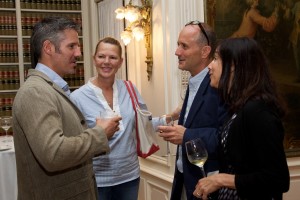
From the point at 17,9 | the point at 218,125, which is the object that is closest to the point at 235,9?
the point at 218,125

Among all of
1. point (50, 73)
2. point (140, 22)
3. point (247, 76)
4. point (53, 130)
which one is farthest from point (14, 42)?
point (247, 76)

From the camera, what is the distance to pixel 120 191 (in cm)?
269

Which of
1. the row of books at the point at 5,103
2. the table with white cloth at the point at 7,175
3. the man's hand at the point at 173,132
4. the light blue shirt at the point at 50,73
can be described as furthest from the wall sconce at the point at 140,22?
the row of books at the point at 5,103

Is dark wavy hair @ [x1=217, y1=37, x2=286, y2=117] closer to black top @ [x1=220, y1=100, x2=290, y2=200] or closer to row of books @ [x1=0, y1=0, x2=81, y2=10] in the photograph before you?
black top @ [x1=220, y1=100, x2=290, y2=200]

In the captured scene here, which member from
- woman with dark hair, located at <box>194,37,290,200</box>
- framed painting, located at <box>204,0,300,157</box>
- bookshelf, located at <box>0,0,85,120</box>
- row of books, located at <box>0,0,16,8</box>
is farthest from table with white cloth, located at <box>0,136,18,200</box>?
row of books, located at <box>0,0,16,8</box>

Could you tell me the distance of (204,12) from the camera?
3709mm

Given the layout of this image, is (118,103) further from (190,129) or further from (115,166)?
(190,129)

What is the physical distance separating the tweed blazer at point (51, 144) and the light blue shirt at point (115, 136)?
0.62 metres

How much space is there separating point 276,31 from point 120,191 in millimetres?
2361

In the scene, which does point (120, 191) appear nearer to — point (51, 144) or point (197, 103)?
point (197, 103)

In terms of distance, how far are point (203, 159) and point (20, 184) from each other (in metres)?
0.84

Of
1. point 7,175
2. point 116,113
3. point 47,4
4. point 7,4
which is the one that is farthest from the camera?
point 47,4

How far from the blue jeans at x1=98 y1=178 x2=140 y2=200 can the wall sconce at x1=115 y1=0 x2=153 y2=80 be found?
5.28 feet

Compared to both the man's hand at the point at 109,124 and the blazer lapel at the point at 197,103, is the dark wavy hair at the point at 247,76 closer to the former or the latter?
the blazer lapel at the point at 197,103
